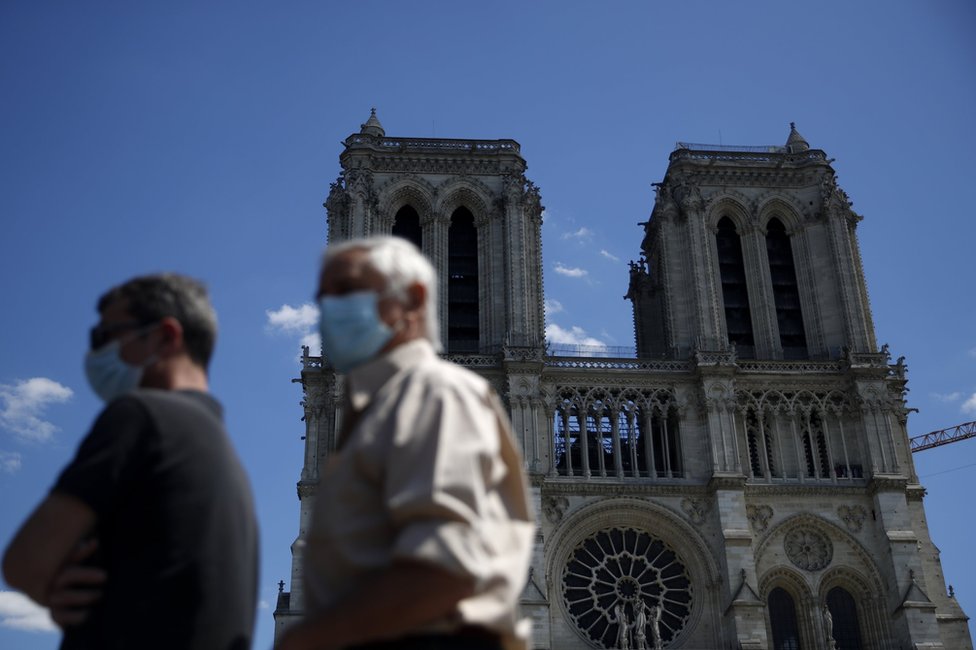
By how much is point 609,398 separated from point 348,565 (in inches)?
1292

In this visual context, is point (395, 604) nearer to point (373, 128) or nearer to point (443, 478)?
point (443, 478)

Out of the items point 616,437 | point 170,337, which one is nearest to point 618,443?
point 616,437

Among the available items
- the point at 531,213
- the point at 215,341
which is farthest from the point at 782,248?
the point at 215,341

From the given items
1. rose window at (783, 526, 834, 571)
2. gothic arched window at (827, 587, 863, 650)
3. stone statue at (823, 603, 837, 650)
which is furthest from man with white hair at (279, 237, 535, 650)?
rose window at (783, 526, 834, 571)

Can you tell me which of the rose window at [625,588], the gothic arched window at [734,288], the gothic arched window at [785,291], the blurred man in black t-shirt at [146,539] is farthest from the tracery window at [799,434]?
the blurred man in black t-shirt at [146,539]

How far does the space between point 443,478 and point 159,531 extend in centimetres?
85

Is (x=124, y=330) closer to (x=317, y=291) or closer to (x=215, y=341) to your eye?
(x=215, y=341)

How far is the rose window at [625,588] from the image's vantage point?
31609 millimetres

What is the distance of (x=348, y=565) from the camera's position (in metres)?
2.69

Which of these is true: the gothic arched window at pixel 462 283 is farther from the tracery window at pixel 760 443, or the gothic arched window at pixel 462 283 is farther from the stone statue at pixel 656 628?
the stone statue at pixel 656 628

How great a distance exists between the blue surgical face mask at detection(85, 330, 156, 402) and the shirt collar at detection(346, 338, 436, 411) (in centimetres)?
71

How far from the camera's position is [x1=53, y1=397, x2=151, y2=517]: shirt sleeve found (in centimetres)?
278

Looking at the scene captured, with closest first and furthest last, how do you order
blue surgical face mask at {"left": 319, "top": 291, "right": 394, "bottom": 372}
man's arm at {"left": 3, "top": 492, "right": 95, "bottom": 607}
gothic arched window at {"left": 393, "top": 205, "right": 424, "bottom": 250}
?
man's arm at {"left": 3, "top": 492, "right": 95, "bottom": 607}
blue surgical face mask at {"left": 319, "top": 291, "right": 394, "bottom": 372}
gothic arched window at {"left": 393, "top": 205, "right": 424, "bottom": 250}

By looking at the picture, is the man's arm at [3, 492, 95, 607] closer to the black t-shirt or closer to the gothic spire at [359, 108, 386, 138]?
the black t-shirt
